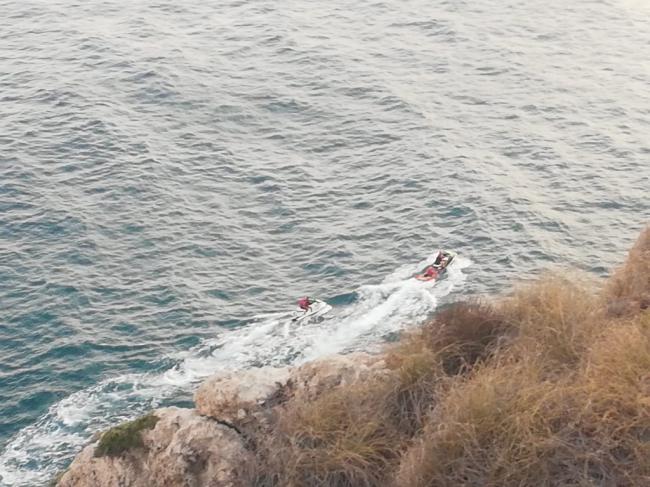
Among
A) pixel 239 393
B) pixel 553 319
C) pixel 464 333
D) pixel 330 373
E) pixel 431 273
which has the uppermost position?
pixel 553 319

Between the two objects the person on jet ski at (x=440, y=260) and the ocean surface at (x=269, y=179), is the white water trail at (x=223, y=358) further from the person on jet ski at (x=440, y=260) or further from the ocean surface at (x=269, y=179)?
the person on jet ski at (x=440, y=260)

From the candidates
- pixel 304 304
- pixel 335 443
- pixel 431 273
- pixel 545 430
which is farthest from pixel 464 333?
pixel 431 273

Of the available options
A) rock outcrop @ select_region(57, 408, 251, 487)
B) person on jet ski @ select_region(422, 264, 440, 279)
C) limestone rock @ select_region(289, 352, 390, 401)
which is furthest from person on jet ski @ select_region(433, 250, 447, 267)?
rock outcrop @ select_region(57, 408, 251, 487)

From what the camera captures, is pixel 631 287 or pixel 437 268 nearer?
pixel 631 287

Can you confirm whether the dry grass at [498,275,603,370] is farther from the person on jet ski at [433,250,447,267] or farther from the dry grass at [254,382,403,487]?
the person on jet ski at [433,250,447,267]

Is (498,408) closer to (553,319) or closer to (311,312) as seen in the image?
(553,319)

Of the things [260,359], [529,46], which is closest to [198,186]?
[260,359]
